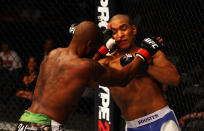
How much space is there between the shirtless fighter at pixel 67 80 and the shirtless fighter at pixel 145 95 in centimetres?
39

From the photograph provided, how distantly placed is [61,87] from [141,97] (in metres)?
0.68

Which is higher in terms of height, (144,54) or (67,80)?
(144,54)

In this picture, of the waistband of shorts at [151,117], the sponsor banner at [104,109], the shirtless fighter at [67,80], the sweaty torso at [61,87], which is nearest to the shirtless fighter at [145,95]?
the waistband of shorts at [151,117]

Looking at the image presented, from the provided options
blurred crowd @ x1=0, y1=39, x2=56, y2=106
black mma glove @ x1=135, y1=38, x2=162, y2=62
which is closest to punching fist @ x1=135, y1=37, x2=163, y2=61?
black mma glove @ x1=135, y1=38, x2=162, y2=62

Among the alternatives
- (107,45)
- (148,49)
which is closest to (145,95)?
(148,49)

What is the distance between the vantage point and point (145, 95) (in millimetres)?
3109

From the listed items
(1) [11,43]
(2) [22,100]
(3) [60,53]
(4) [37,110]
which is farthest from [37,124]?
(1) [11,43]

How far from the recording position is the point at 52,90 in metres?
2.71

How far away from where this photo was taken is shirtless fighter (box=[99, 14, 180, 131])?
302 centimetres

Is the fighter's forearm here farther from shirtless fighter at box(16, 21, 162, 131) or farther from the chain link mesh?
the chain link mesh

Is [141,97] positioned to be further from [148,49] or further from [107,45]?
[107,45]

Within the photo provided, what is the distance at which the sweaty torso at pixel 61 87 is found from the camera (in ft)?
8.73

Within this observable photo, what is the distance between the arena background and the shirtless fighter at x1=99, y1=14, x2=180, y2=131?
62 cm

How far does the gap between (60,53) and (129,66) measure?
0.44 meters
